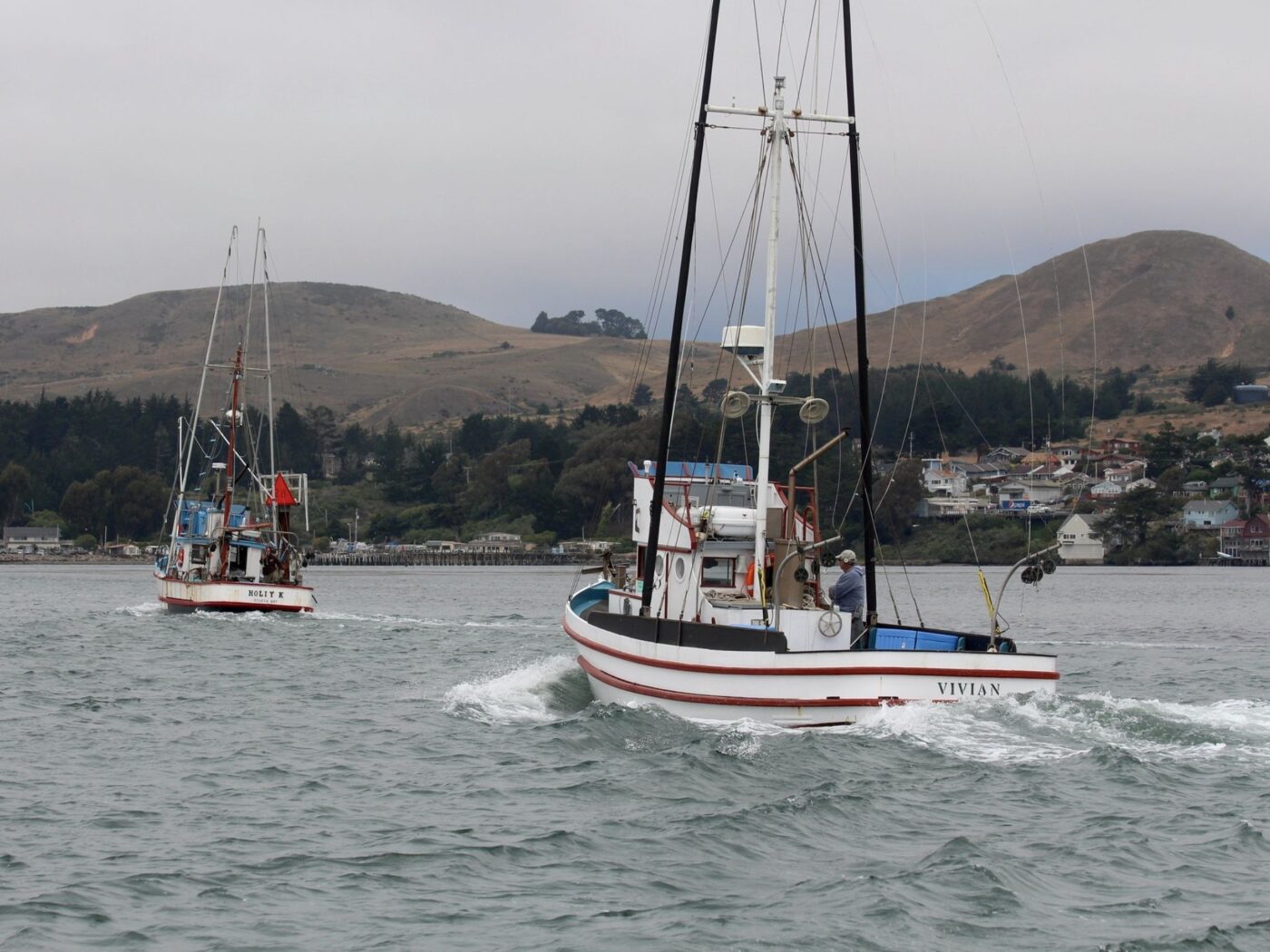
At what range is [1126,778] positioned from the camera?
65.7 feet

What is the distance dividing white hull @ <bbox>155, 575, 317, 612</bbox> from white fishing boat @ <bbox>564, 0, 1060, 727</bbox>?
102 ft

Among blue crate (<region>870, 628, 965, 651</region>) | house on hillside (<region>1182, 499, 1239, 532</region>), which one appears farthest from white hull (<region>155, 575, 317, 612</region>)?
house on hillside (<region>1182, 499, 1239, 532</region>)

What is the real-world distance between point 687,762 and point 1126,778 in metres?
5.38

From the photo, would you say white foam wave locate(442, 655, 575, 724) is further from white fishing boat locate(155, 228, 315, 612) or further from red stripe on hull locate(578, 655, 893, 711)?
white fishing boat locate(155, 228, 315, 612)

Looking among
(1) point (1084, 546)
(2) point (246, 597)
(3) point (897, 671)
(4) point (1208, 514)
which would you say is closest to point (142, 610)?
(2) point (246, 597)

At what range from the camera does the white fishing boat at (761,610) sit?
2284cm

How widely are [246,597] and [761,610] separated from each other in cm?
3693

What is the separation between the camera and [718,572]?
27.3 metres

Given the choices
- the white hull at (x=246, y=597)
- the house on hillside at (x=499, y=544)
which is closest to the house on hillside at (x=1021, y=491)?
the house on hillside at (x=499, y=544)

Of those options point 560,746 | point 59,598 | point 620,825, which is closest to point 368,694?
point 560,746

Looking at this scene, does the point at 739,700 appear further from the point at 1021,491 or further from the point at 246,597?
the point at 1021,491

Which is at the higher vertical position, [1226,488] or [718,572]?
[1226,488]

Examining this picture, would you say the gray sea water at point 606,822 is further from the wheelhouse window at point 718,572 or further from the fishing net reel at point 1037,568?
the wheelhouse window at point 718,572

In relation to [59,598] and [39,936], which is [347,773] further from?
[59,598]
